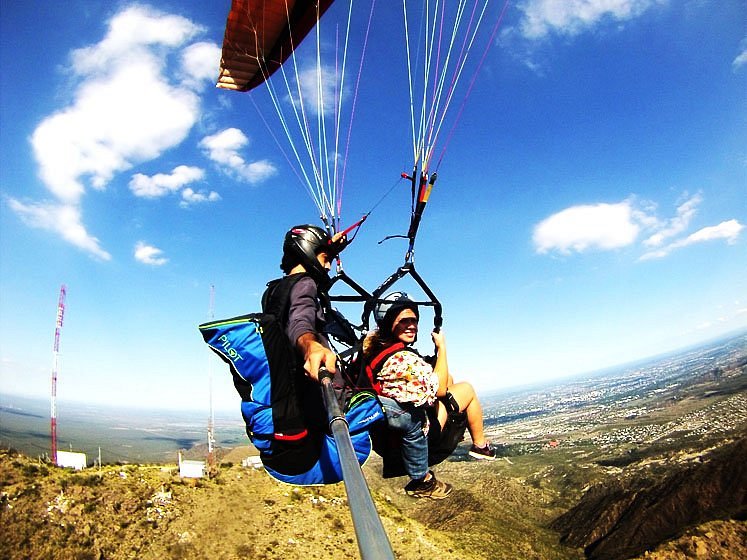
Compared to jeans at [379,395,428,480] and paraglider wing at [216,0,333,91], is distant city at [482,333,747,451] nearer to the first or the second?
paraglider wing at [216,0,333,91]

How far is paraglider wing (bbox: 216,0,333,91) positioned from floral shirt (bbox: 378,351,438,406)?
8405 mm

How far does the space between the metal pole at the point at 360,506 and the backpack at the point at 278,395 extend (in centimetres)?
150

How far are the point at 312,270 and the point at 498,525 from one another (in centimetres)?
10762

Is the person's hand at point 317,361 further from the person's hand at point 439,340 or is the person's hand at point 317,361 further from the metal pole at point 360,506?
the person's hand at point 439,340

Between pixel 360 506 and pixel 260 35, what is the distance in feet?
37.6

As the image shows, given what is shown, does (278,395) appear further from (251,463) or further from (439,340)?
(251,463)

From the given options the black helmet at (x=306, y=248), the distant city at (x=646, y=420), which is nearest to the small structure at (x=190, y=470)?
the black helmet at (x=306, y=248)

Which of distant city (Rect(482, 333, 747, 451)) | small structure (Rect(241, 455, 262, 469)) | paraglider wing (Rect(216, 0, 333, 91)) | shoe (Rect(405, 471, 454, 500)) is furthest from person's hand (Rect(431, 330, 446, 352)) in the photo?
distant city (Rect(482, 333, 747, 451))

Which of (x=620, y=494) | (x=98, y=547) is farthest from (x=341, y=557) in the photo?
(x=620, y=494)

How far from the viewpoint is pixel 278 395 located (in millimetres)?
3303

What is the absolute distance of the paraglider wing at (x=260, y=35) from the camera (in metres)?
8.98

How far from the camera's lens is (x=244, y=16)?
891 cm

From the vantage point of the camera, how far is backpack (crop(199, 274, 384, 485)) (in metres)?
3.18

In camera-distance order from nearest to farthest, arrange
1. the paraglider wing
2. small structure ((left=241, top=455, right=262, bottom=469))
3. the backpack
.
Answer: the backpack
the paraglider wing
small structure ((left=241, top=455, right=262, bottom=469))
